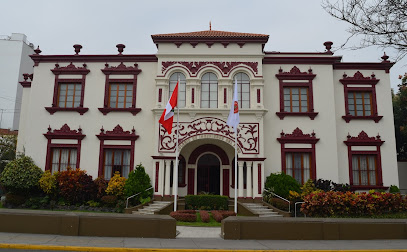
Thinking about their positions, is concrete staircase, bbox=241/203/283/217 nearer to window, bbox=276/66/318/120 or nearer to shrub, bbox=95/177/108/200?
window, bbox=276/66/318/120

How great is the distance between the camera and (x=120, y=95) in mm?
21250

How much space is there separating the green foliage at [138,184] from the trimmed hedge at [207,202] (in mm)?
2394

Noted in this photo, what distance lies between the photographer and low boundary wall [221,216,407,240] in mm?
10562

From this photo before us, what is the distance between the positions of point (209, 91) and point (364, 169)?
33.1ft

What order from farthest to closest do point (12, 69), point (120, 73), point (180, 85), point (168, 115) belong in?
point (12, 69) → point (120, 73) → point (180, 85) → point (168, 115)

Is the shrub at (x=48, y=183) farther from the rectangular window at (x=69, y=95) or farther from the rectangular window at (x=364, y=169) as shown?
the rectangular window at (x=364, y=169)

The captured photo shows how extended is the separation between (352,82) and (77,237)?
58.2 ft

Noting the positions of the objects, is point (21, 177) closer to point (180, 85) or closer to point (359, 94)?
point (180, 85)

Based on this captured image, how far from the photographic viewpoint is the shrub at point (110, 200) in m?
18.4

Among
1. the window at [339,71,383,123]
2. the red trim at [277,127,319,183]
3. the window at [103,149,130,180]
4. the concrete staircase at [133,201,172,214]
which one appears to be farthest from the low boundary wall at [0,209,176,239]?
the window at [339,71,383,123]

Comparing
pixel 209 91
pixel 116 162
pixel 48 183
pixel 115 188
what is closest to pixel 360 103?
pixel 209 91

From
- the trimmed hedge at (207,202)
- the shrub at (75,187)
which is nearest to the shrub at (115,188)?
the shrub at (75,187)

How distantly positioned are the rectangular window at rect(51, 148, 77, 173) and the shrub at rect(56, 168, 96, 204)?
52.5 inches

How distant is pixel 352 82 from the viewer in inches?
832
